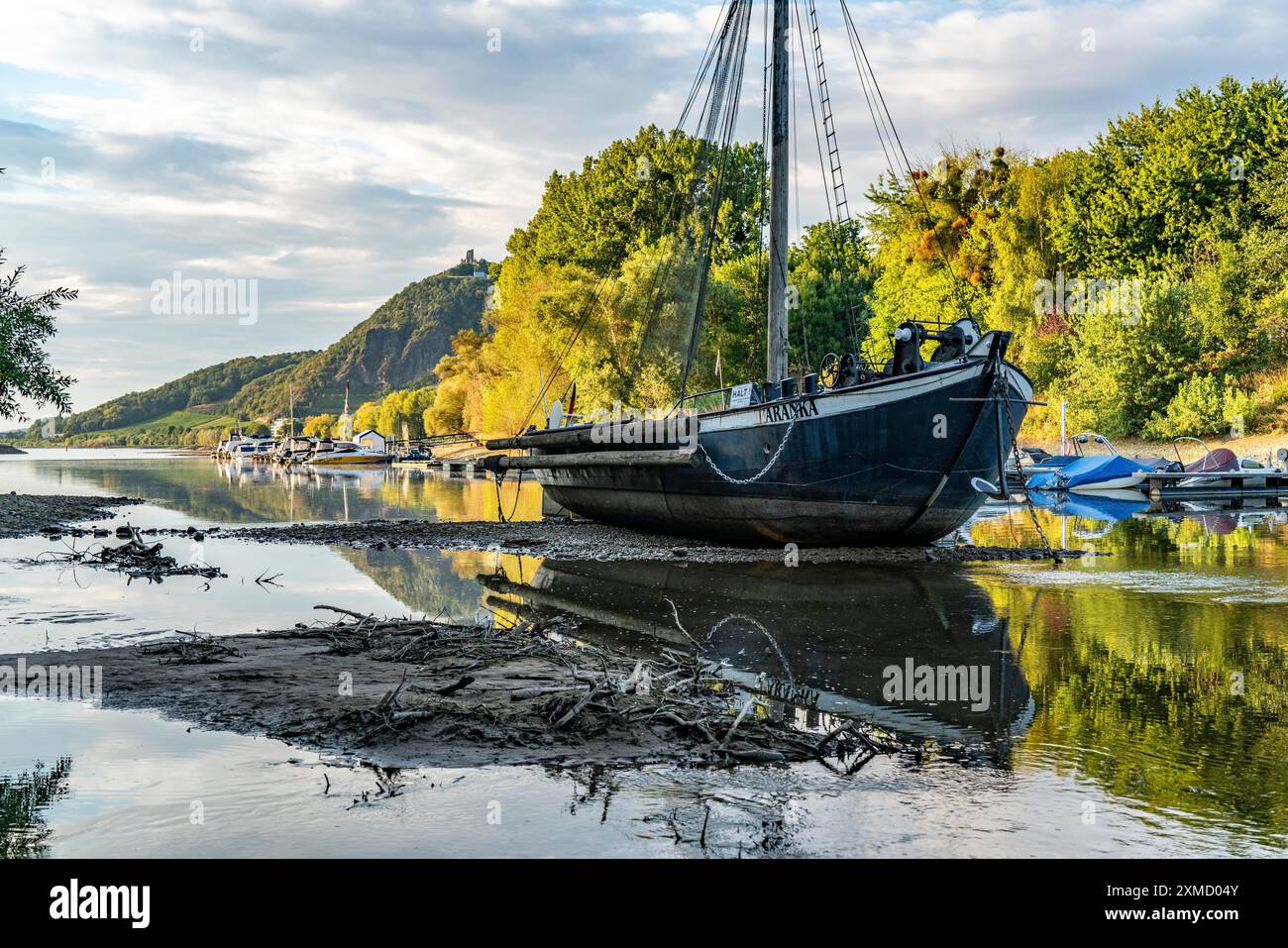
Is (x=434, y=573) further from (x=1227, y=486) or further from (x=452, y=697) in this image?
(x=1227, y=486)

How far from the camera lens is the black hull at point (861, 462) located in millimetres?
18844

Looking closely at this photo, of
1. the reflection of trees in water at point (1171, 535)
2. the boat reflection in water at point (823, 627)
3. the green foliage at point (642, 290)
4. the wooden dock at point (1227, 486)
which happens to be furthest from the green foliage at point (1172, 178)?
the boat reflection in water at point (823, 627)

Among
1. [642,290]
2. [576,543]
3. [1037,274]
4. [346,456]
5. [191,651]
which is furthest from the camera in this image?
[346,456]

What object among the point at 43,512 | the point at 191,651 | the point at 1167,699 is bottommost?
the point at 1167,699

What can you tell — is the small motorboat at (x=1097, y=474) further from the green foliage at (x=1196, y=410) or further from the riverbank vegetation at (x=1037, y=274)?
the riverbank vegetation at (x=1037, y=274)

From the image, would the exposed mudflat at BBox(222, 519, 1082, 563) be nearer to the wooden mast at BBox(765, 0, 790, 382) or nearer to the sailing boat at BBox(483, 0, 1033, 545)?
the sailing boat at BBox(483, 0, 1033, 545)

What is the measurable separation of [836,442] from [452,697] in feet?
40.1

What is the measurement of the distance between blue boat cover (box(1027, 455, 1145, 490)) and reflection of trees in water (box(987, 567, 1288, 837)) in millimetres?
29702

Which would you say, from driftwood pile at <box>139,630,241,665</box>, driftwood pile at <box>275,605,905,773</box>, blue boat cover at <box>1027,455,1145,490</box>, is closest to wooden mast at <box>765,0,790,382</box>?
driftwood pile at <box>275,605,905,773</box>

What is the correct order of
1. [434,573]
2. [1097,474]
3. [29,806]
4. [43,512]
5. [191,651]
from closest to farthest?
[29,806]
[191,651]
[434,573]
[43,512]
[1097,474]

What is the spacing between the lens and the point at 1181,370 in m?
51.4

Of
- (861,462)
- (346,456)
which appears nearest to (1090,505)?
(861,462)

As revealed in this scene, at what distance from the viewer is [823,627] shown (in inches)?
496
